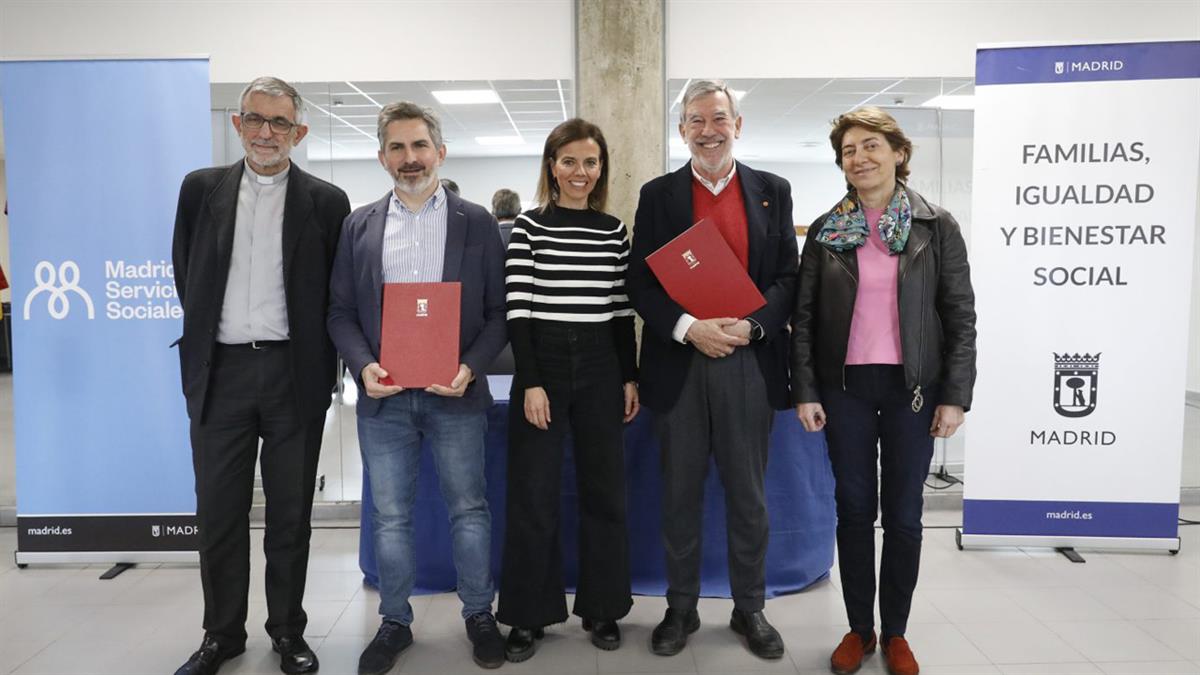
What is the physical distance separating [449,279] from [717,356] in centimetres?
86

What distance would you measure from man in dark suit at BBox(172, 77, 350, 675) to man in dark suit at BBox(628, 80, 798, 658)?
102 centimetres

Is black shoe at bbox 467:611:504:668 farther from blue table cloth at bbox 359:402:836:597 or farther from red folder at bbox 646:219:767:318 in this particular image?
red folder at bbox 646:219:767:318

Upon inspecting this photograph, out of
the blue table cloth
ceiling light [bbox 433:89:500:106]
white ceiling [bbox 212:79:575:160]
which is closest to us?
the blue table cloth

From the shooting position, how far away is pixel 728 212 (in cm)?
263

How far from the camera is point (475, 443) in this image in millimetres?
2604

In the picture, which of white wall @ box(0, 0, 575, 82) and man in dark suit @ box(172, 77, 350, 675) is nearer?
man in dark suit @ box(172, 77, 350, 675)

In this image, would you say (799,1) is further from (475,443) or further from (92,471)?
(92,471)

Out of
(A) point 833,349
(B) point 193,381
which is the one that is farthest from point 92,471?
(A) point 833,349

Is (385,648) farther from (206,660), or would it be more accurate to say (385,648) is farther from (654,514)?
(654,514)

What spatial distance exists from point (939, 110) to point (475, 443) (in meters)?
3.48

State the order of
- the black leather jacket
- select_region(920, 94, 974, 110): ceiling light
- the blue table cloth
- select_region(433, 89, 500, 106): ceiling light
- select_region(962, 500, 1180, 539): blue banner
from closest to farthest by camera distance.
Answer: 1. the black leather jacket
2. the blue table cloth
3. select_region(962, 500, 1180, 539): blue banner
4. select_region(920, 94, 974, 110): ceiling light
5. select_region(433, 89, 500, 106): ceiling light

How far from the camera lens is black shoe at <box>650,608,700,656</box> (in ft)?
8.86

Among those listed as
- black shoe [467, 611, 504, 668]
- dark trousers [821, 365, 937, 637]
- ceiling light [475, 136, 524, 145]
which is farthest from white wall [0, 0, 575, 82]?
ceiling light [475, 136, 524, 145]

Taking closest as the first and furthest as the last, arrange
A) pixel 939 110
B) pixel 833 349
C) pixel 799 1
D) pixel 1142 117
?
pixel 833 349, pixel 1142 117, pixel 799 1, pixel 939 110
